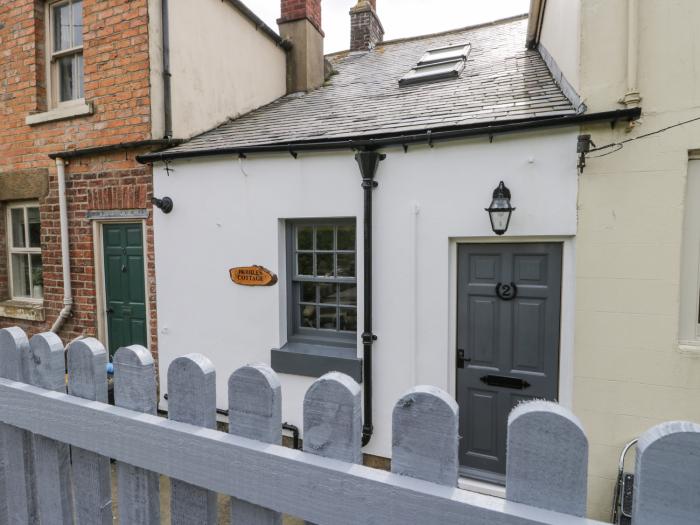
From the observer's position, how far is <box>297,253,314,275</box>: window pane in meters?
4.78

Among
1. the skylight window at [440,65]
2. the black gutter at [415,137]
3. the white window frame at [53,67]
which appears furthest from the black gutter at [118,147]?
the skylight window at [440,65]

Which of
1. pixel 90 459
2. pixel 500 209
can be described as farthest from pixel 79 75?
pixel 90 459

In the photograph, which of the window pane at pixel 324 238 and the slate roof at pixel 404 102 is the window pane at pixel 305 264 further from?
the slate roof at pixel 404 102

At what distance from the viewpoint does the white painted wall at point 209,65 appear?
17.1 feet

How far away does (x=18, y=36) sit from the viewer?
5.85 m

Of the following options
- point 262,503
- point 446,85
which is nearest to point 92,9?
point 446,85

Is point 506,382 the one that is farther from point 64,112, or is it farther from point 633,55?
point 64,112

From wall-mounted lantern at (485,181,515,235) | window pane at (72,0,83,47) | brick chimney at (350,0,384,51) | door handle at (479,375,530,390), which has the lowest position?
door handle at (479,375,530,390)

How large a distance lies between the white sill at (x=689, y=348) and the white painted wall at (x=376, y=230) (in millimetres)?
1274

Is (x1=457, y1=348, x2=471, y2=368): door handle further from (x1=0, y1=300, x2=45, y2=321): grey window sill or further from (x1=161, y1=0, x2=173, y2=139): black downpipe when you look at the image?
(x1=0, y1=300, x2=45, y2=321): grey window sill

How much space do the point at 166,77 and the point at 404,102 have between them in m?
3.08

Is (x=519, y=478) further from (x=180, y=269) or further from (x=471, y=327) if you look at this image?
(x=180, y=269)

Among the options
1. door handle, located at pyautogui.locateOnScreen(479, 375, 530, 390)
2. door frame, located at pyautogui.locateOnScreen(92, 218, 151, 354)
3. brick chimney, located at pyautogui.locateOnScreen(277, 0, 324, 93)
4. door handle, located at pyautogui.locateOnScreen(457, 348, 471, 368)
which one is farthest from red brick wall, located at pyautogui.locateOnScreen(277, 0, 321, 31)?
door handle, located at pyautogui.locateOnScreen(479, 375, 530, 390)

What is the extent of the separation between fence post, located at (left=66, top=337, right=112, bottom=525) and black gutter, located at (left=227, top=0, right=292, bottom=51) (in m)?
6.32
